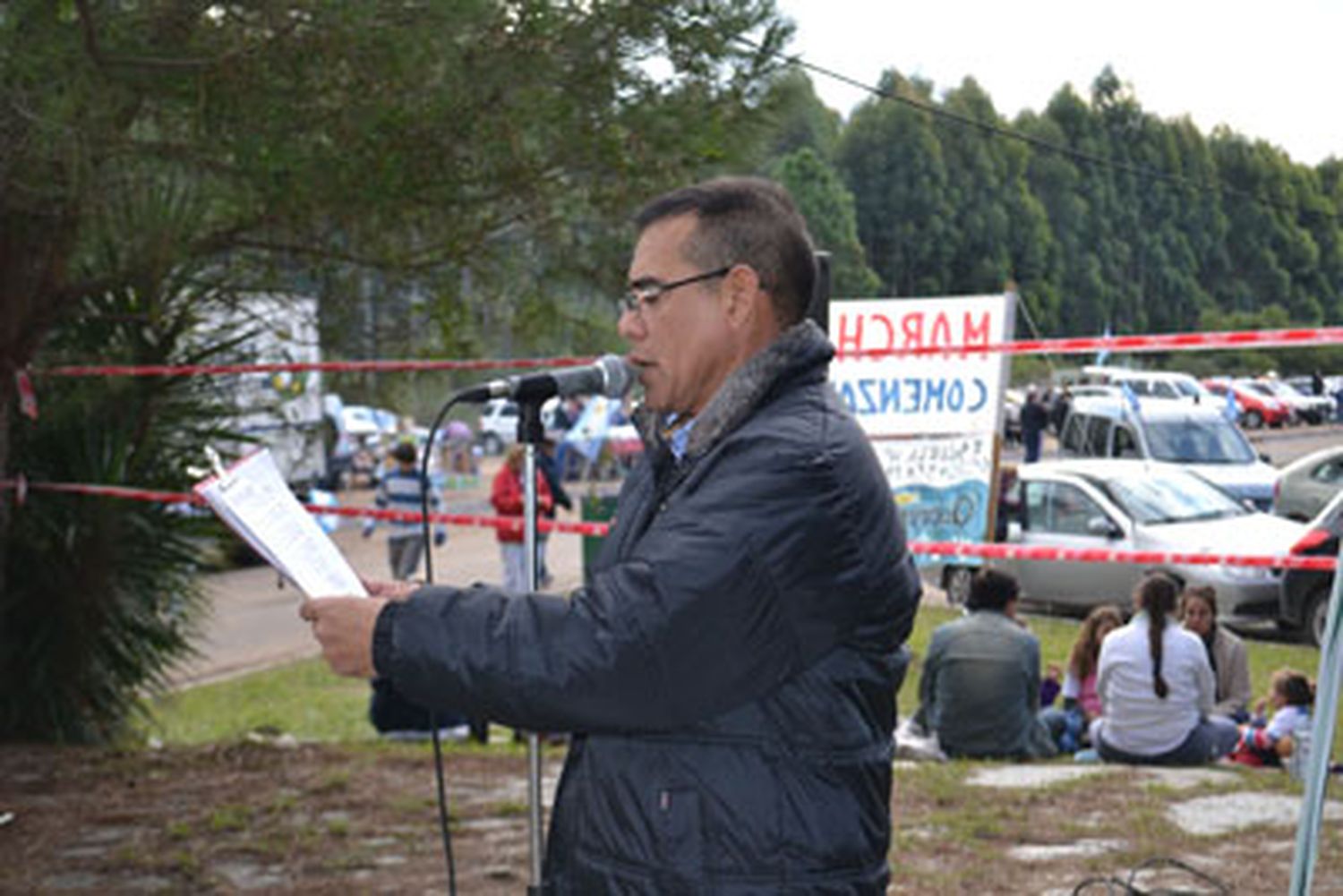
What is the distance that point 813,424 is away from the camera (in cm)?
229

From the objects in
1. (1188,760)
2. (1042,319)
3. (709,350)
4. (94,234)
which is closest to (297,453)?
(94,234)

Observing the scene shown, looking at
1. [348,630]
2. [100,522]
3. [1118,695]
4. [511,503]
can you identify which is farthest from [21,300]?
[511,503]

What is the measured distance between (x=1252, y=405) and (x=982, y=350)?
9437 millimetres

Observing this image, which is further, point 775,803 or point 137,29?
point 137,29

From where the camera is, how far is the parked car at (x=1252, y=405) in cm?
1318

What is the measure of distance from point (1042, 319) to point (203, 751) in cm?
1149

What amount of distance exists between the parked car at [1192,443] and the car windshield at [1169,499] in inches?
36.8

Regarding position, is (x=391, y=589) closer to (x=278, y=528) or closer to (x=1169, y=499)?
(x=278, y=528)

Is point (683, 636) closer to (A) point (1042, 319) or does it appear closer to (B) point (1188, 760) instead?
(B) point (1188, 760)

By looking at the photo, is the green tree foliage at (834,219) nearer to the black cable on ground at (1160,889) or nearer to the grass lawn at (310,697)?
the grass lawn at (310,697)

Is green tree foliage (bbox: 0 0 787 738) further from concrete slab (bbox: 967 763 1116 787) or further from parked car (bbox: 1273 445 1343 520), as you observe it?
parked car (bbox: 1273 445 1343 520)

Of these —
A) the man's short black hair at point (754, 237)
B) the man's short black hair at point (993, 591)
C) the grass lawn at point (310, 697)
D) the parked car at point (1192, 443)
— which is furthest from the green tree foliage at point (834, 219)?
the man's short black hair at point (754, 237)

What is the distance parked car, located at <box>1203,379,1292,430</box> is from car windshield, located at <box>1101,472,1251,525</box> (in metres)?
0.81

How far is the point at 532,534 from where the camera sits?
3516 millimetres
